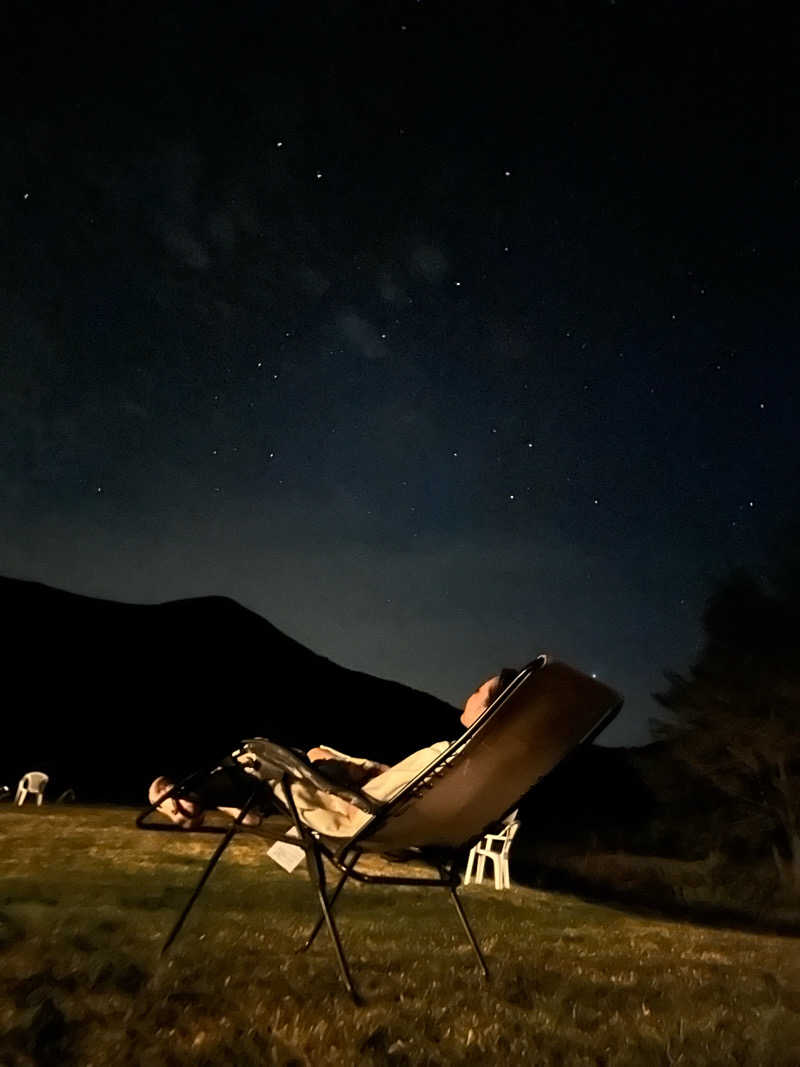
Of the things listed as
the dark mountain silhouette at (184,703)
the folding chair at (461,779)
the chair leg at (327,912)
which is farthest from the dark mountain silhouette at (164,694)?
the chair leg at (327,912)

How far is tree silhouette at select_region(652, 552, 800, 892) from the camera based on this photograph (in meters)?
18.0

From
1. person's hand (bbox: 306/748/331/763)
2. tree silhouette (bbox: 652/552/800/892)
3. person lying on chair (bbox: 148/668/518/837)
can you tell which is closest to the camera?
person lying on chair (bbox: 148/668/518/837)

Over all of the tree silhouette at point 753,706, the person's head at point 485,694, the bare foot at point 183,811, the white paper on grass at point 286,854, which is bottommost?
the white paper on grass at point 286,854

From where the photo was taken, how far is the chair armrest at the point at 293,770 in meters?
2.89

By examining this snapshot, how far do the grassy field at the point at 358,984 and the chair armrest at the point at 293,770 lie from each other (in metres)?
0.58

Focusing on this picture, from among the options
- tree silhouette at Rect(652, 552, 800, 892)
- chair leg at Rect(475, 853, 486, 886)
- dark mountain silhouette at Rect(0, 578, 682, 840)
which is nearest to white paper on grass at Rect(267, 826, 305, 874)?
chair leg at Rect(475, 853, 486, 886)

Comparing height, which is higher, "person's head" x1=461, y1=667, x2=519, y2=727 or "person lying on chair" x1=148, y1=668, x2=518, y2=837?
"person's head" x1=461, y1=667, x2=519, y2=727

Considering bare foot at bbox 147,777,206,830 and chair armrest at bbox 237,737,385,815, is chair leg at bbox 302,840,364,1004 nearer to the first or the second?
chair armrest at bbox 237,737,385,815

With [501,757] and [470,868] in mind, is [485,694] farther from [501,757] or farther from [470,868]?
[470,868]

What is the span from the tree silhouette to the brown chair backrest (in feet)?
52.3

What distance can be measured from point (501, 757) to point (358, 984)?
88cm

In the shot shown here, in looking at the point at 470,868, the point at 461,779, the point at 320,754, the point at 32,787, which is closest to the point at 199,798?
the point at 320,754

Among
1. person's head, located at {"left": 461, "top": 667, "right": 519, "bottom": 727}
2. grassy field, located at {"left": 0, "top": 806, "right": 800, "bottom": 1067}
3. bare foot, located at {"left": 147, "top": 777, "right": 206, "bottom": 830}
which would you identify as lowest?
grassy field, located at {"left": 0, "top": 806, "right": 800, "bottom": 1067}

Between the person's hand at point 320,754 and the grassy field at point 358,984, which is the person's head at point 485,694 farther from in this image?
the grassy field at point 358,984
